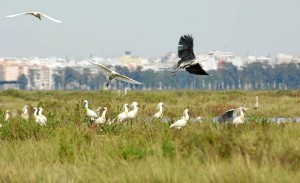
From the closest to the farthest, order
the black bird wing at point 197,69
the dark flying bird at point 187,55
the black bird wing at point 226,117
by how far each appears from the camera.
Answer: the black bird wing at point 226,117 < the dark flying bird at point 187,55 < the black bird wing at point 197,69

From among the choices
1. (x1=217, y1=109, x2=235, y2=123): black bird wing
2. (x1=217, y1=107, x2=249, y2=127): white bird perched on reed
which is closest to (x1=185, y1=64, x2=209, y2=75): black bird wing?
(x1=217, y1=107, x2=249, y2=127): white bird perched on reed

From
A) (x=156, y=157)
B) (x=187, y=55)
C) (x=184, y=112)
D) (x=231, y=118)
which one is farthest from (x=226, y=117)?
(x=156, y=157)

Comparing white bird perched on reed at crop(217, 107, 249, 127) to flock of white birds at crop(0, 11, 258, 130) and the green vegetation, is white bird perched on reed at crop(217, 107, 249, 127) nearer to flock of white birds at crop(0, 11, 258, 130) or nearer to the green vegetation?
flock of white birds at crop(0, 11, 258, 130)

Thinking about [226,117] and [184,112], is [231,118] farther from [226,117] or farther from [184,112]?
[184,112]

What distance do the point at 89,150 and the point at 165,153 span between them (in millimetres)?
1350

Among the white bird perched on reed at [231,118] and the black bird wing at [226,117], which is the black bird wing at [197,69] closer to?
the white bird perched on reed at [231,118]

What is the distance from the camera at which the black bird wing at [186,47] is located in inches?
684

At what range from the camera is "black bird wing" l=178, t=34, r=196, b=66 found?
57.0 feet

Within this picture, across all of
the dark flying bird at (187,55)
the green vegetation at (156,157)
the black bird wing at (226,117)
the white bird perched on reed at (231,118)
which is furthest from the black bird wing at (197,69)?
the green vegetation at (156,157)

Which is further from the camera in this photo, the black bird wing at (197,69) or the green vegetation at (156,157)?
the black bird wing at (197,69)

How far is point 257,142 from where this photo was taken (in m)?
10.6

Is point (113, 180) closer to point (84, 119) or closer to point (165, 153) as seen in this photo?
point (165, 153)

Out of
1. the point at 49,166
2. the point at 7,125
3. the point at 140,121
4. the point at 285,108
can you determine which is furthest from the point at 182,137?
the point at 285,108

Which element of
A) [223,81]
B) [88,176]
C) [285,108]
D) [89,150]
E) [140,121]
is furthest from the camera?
[223,81]
